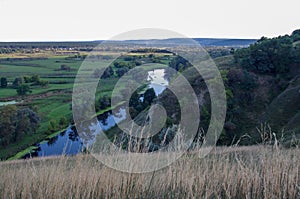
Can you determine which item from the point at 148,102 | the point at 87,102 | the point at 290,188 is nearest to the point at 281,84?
the point at 148,102

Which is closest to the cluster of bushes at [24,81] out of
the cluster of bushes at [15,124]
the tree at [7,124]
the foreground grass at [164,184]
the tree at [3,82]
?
the tree at [3,82]

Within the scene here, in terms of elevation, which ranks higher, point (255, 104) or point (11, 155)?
point (255, 104)

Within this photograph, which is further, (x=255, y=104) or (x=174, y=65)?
(x=174, y=65)

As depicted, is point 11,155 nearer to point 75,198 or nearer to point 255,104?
point 255,104

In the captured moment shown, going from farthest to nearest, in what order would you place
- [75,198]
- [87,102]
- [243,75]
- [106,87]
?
[106,87]
[87,102]
[243,75]
[75,198]

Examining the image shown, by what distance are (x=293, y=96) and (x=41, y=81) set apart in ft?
203

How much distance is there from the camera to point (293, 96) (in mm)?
34500

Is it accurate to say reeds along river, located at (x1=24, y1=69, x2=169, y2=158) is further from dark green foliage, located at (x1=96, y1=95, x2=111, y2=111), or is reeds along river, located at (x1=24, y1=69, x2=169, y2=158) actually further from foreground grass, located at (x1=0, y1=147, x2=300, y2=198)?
foreground grass, located at (x1=0, y1=147, x2=300, y2=198)

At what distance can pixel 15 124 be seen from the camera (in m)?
46.3

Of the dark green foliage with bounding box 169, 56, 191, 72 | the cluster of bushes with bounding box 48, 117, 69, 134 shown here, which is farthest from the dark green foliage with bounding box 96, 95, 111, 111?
the dark green foliage with bounding box 169, 56, 191, 72

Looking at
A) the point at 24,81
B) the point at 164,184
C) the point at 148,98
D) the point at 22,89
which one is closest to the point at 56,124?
the point at 148,98

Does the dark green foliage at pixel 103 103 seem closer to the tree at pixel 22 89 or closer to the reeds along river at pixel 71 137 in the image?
the reeds along river at pixel 71 137

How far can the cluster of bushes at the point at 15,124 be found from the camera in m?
43.7

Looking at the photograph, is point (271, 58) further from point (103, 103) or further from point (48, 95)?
point (48, 95)
